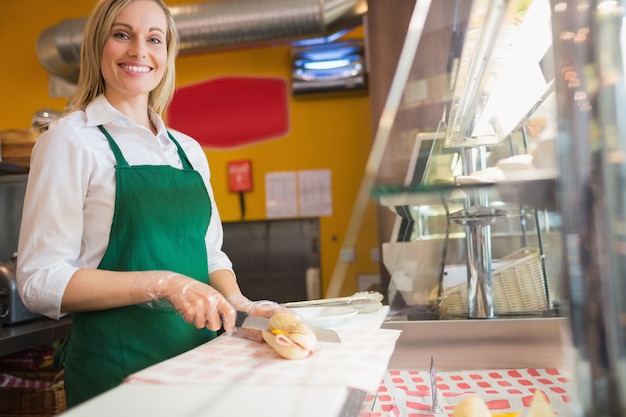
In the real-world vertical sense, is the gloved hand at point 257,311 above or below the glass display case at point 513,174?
below

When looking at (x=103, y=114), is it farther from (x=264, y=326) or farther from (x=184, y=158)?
(x=264, y=326)

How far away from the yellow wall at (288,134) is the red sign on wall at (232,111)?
57 millimetres

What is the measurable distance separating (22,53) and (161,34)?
3.52 meters

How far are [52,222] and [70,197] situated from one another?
0.20 feet

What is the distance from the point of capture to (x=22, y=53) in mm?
4090

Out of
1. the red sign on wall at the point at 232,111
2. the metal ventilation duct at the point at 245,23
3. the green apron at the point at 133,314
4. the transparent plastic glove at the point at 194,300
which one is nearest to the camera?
the transparent plastic glove at the point at 194,300

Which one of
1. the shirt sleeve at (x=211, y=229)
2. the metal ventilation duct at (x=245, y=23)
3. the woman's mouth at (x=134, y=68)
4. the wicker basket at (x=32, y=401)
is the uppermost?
the metal ventilation duct at (x=245, y=23)

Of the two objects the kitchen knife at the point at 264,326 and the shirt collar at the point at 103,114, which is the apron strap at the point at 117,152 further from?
the kitchen knife at the point at 264,326

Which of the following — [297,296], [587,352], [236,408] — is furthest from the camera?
[297,296]

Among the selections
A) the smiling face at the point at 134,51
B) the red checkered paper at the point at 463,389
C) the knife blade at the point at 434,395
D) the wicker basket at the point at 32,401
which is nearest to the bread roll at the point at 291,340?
the red checkered paper at the point at 463,389

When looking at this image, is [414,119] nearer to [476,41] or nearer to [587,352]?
[476,41]

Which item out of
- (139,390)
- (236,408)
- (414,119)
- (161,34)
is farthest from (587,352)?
(161,34)

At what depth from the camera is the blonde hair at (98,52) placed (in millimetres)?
1153

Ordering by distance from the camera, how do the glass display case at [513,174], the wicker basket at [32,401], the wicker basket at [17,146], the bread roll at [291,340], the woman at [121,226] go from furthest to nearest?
the wicker basket at [17,146] → the wicker basket at [32,401] → the woman at [121,226] → the bread roll at [291,340] → the glass display case at [513,174]
